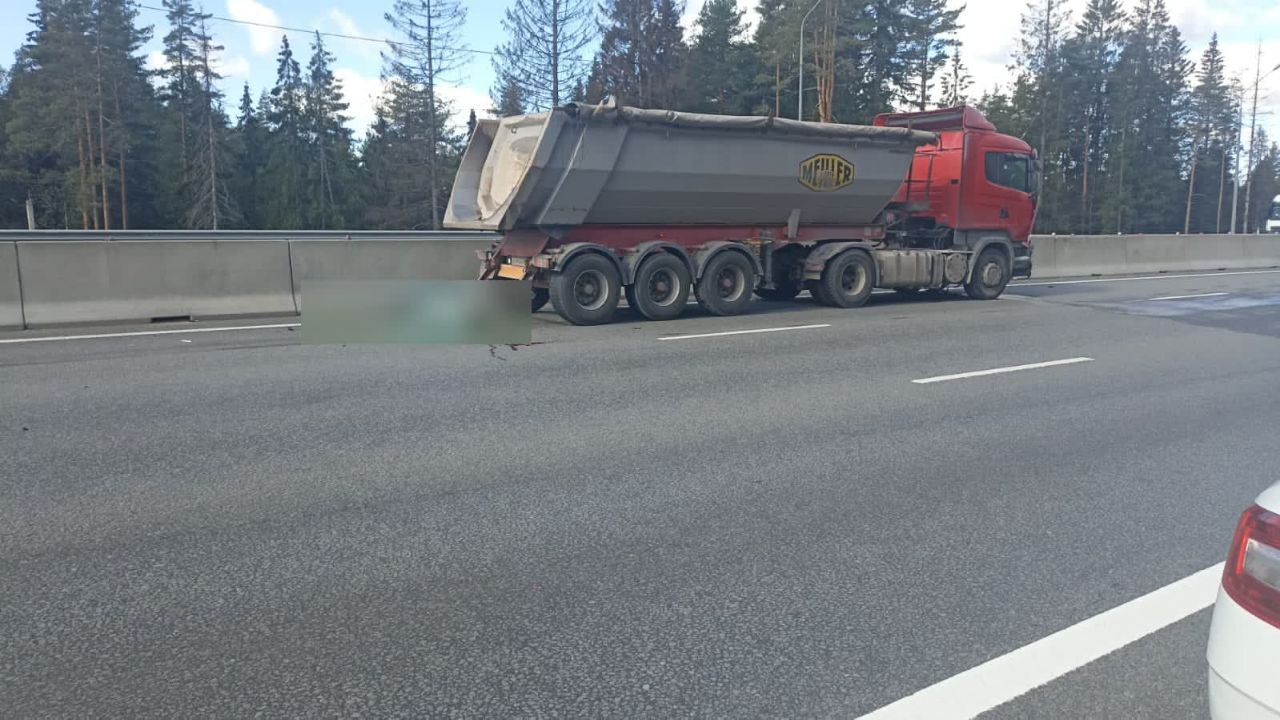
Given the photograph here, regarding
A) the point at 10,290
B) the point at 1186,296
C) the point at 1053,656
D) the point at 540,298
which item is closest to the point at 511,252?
the point at 540,298

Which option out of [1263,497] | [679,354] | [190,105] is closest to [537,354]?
[679,354]

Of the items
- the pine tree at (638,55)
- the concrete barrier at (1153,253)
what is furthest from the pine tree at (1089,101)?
the concrete barrier at (1153,253)

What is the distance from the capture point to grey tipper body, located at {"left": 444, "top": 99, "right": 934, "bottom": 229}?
12352 millimetres

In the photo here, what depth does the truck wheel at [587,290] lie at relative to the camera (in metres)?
12.7

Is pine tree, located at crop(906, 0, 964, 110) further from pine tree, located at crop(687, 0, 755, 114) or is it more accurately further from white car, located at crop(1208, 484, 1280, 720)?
white car, located at crop(1208, 484, 1280, 720)

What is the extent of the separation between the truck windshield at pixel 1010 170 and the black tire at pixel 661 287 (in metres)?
6.59

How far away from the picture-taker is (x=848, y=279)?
51.0ft

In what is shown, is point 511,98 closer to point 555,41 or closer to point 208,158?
point 555,41

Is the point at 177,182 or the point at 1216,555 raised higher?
the point at 177,182

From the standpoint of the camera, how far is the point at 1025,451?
6500 mm

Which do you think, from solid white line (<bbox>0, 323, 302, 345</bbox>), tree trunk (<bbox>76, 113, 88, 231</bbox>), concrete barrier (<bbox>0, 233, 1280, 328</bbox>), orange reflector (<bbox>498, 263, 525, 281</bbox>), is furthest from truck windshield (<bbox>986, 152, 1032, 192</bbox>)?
tree trunk (<bbox>76, 113, 88, 231</bbox>)

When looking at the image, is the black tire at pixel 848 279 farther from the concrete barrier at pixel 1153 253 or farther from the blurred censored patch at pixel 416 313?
the concrete barrier at pixel 1153 253

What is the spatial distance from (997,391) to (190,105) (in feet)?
193

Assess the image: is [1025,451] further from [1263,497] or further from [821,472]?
[1263,497]
